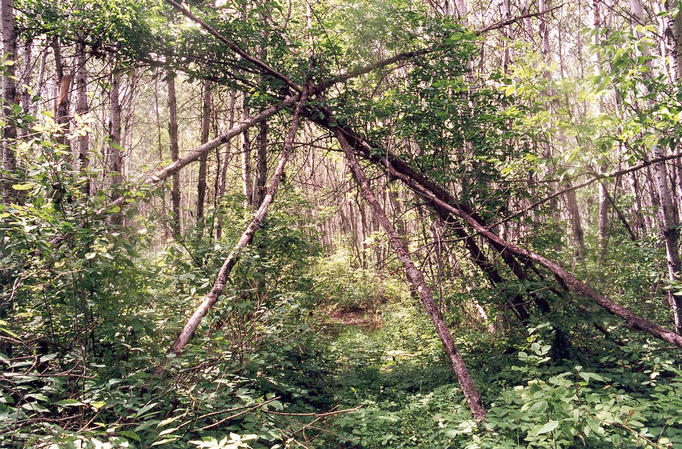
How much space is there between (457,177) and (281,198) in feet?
11.7

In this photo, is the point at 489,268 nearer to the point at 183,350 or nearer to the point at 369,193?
the point at 369,193

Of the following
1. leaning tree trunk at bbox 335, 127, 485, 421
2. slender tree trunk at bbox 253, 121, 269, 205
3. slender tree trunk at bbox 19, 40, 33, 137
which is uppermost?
slender tree trunk at bbox 19, 40, 33, 137

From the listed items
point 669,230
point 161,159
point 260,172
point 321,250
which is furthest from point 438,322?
point 161,159

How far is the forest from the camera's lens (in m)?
3.12

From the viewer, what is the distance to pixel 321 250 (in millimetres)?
7047

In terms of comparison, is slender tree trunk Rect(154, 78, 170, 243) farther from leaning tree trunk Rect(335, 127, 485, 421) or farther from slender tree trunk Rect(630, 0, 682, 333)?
slender tree trunk Rect(630, 0, 682, 333)

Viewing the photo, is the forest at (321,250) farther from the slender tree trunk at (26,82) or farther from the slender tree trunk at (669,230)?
the slender tree trunk at (26,82)

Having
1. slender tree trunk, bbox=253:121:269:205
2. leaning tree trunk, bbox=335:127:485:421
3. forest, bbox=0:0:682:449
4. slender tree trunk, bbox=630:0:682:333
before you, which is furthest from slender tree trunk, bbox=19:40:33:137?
slender tree trunk, bbox=630:0:682:333

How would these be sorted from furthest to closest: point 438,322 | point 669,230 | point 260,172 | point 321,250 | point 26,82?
point 26,82, point 260,172, point 321,250, point 669,230, point 438,322

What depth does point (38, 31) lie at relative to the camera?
485 centimetres

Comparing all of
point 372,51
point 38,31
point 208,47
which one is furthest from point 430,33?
point 38,31

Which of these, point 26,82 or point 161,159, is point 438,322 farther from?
point 26,82

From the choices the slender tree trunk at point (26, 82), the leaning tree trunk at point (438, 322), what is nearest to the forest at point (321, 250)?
the leaning tree trunk at point (438, 322)

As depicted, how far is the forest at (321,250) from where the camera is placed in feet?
10.2
